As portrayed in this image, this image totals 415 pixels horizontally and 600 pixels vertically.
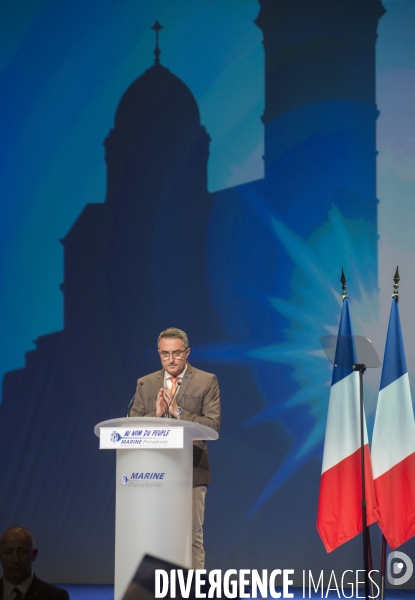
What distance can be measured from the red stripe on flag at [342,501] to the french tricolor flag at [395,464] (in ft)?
0.42

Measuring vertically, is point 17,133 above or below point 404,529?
above

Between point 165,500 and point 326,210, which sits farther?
point 326,210

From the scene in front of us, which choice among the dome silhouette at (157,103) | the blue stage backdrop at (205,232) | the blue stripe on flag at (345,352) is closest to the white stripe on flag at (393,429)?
the blue stripe on flag at (345,352)

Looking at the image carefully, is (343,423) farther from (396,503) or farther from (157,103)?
(157,103)

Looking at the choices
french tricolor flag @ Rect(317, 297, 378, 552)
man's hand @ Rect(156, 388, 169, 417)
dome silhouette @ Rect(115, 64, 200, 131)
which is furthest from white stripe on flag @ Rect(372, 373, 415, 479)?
dome silhouette @ Rect(115, 64, 200, 131)

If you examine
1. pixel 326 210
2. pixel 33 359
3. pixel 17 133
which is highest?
pixel 17 133

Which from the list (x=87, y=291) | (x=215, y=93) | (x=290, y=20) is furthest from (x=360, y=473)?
(x=290, y=20)

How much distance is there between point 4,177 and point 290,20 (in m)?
2.81

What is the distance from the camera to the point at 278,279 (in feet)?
22.5

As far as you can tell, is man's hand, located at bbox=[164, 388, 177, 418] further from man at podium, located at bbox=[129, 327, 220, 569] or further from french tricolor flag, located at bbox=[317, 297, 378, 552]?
french tricolor flag, located at bbox=[317, 297, 378, 552]

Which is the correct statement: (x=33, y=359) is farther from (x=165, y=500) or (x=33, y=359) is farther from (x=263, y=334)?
(x=165, y=500)

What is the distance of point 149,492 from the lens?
3.72 metres

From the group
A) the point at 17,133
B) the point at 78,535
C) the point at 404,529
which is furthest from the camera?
the point at 17,133

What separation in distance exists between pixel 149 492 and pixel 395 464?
224 centimetres
